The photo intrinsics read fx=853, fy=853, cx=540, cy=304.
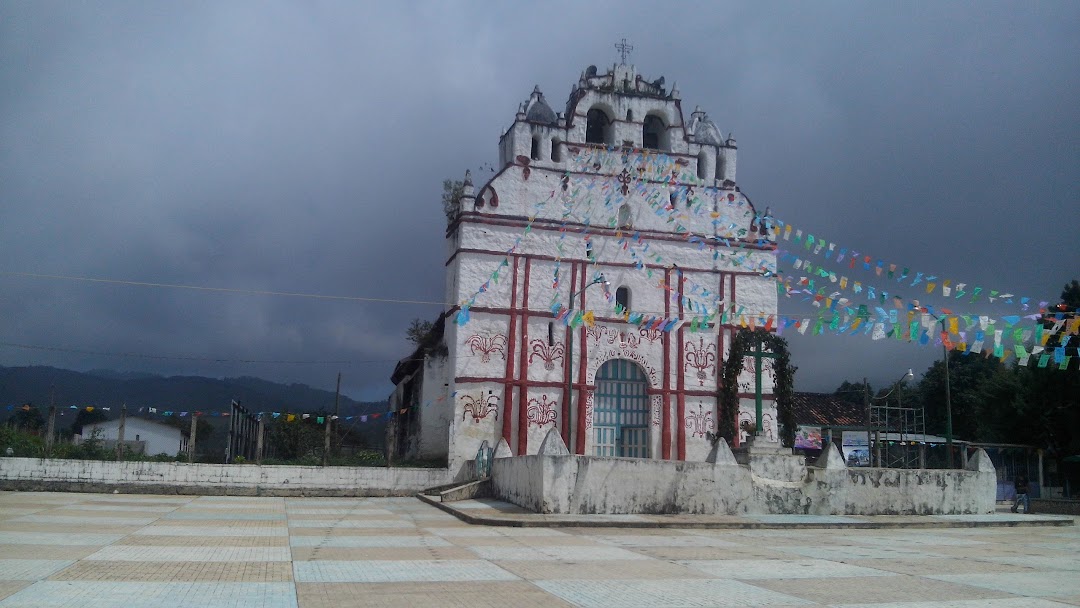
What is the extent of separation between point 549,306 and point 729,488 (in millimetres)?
10758

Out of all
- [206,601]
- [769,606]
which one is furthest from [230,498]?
[769,606]

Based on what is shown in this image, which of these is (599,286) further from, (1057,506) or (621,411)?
(1057,506)

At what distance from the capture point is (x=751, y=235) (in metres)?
30.9

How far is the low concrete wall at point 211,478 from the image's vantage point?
24641 millimetres

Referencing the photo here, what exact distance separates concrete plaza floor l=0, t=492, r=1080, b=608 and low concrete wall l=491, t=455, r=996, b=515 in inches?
76.2

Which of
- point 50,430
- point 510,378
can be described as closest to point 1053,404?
point 510,378

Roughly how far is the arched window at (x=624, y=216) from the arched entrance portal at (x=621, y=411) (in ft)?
15.7

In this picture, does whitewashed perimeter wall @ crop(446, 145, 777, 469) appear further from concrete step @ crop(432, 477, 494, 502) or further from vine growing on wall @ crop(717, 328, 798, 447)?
concrete step @ crop(432, 477, 494, 502)

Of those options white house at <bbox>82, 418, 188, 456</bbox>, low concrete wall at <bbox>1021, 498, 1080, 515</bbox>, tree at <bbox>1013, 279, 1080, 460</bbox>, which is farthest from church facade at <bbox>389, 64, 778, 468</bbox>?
white house at <bbox>82, 418, 188, 456</bbox>

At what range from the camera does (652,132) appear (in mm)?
31703

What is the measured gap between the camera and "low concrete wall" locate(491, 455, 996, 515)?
18.8 metres

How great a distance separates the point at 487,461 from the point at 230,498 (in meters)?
7.59

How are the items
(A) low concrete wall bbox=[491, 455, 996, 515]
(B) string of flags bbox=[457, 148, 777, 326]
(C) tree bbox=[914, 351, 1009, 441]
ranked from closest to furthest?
(A) low concrete wall bbox=[491, 455, 996, 515]
(B) string of flags bbox=[457, 148, 777, 326]
(C) tree bbox=[914, 351, 1009, 441]

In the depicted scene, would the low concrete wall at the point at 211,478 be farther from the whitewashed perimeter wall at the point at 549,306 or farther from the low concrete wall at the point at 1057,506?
the low concrete wall at the point at 1057,506
